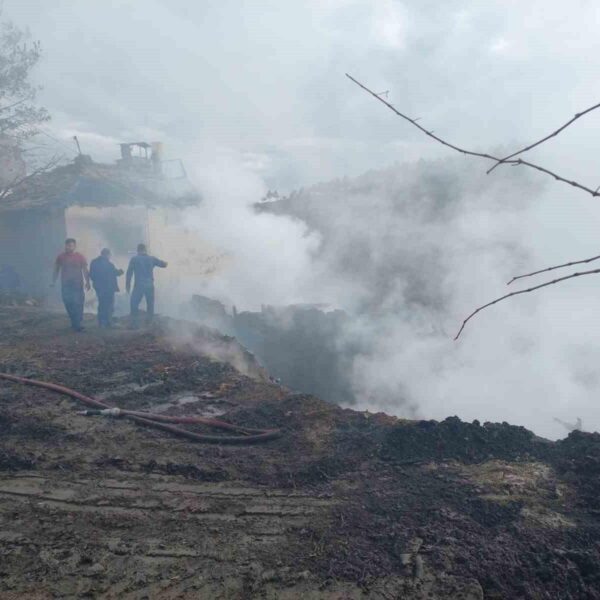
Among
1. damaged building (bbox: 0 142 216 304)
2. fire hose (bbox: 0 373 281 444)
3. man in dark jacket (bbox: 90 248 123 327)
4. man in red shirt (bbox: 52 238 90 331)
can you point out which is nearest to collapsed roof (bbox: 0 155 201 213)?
damaged building (bbox: 0 142 216 304)

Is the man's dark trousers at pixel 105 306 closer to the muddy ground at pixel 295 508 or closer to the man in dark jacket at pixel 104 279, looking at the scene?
the man in dark jacket at pixel 104 279

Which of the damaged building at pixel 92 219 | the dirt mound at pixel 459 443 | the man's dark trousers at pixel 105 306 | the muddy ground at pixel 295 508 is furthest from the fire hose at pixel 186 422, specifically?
the damaged building at pixel 92 219

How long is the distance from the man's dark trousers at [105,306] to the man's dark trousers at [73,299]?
0.47 metres

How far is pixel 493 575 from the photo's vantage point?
3.43 metres

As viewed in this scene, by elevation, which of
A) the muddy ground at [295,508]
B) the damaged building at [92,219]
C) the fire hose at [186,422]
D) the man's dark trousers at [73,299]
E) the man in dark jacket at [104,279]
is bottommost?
the muddy ground at [295,508]

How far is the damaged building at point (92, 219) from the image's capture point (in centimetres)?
1684

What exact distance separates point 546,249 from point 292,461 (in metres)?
13.3

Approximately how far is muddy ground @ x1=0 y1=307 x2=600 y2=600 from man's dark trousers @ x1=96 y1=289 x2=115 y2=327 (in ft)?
15.6

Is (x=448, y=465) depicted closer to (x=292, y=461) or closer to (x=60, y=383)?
(x=292, y=461)

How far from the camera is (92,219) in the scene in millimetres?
17484

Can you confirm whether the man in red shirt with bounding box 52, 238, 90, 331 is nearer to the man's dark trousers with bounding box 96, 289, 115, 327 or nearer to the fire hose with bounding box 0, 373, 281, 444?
the man's dark trousers with bounding box 96, 289, 115, 327

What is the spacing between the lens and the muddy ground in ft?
11.3

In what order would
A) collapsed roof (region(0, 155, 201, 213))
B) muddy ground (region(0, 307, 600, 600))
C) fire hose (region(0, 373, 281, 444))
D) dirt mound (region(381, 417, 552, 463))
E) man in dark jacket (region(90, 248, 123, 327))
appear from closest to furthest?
muddy ground (region(0, 307, 600, 600)), dirt mound (region(381, 417, 552, 463)), fire hose (region(0, 373, 281, 444)), man in dark jacket (region(90, 248, 123, 327)), collapsed roof (region(0, 155, 201, 213))

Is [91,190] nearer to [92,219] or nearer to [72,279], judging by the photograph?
[92,219]
